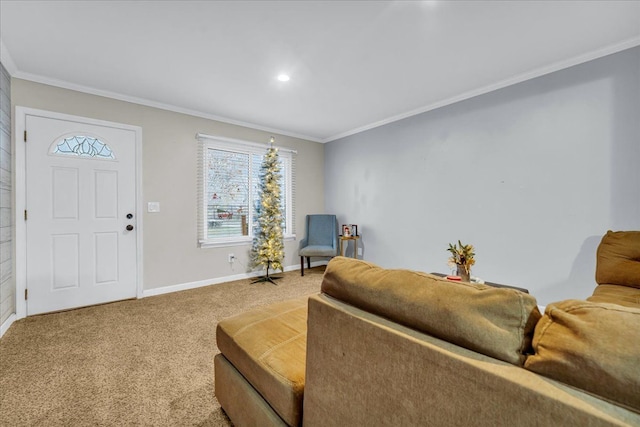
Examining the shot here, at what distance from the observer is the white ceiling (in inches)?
75.0

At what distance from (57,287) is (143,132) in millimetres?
1970

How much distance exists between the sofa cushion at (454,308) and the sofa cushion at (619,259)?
7.47ft

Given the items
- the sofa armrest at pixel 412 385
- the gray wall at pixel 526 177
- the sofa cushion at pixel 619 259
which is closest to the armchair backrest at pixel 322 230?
the gray wall at pixel 526 177

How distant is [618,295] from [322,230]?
3612mm

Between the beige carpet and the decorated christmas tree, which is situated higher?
the decorated christmas tree

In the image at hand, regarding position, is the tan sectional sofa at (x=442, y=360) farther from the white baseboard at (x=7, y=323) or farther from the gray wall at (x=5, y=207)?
the gray wall at (x=5, y=207)

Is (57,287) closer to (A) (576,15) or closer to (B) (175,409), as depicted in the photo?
(B) (175,409)

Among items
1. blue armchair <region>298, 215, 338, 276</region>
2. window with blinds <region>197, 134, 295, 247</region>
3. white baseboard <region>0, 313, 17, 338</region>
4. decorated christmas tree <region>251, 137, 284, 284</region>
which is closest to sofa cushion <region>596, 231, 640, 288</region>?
blue armchair <region>298, 215, 338, 276</region>

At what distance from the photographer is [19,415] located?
1.49 meters

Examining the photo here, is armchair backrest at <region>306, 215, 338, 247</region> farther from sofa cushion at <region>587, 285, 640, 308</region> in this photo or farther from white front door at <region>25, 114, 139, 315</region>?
sofa cushion at <region>587, 285, 640, 308</region>

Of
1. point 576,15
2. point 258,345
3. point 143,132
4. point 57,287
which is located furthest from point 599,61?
point 57,287

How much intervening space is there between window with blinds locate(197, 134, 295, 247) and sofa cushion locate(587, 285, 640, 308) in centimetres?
388

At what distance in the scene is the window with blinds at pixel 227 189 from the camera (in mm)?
3896

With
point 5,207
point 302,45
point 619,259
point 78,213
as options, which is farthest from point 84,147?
point 619,259
